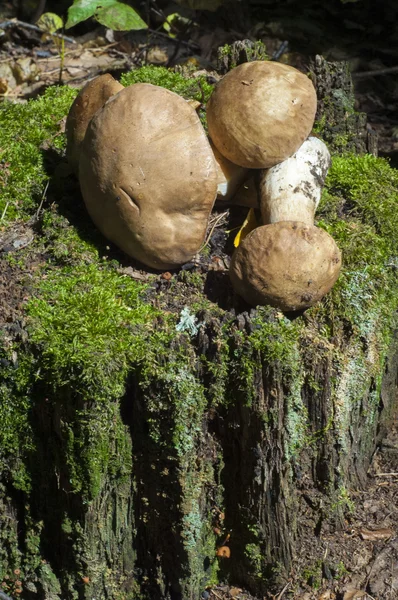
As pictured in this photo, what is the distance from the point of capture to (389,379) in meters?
3.39

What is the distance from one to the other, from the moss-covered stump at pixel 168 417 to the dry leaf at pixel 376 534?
159 millimetres

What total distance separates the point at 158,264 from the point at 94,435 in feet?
2.77

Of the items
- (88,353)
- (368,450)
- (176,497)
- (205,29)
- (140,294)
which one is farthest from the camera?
(205,29)

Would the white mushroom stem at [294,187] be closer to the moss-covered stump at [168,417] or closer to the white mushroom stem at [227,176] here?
the white mushroom stem at [227,176]

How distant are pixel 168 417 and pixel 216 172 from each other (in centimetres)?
107

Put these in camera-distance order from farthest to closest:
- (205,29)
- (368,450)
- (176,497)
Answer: (205,29), (368,450), (176,497)

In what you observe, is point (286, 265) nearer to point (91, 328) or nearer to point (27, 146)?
point (91, 328)

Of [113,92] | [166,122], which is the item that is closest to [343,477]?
[166,122]

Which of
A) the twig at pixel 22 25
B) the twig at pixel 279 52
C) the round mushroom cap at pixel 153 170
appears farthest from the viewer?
the twig at pixel 22 25

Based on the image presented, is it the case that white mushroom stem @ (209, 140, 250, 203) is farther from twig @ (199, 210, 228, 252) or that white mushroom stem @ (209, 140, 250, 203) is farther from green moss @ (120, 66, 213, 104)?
green moss @ (120, 66, 213, 104)

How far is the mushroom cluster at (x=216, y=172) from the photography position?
2.67 meters

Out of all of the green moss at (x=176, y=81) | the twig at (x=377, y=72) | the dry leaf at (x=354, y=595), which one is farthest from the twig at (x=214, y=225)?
the twig at (x=377, y=72)

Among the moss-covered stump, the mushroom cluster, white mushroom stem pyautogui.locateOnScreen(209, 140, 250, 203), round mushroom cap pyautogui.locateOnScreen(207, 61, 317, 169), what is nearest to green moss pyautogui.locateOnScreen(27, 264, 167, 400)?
the moss-covered stump

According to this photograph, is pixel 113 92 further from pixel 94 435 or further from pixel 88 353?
pixel 94 435
